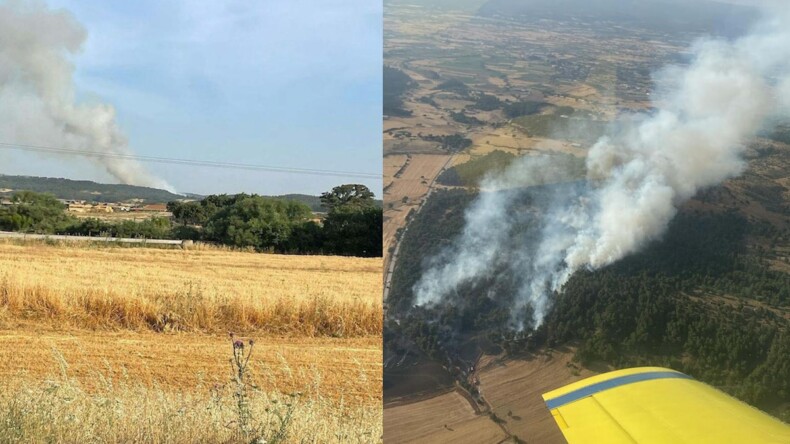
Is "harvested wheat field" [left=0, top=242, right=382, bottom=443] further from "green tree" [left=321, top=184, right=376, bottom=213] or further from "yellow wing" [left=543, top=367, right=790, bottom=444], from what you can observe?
"green tree" [left=321, top=184, right=376, bottom=213]

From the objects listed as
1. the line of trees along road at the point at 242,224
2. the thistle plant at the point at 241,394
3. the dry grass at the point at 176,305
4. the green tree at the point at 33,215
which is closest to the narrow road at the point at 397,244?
the thistle plant at the point at 241,394

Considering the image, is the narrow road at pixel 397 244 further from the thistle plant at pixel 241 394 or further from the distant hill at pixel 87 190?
the distant hill at pixel 87 190

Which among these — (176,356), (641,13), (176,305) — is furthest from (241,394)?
(176,305)

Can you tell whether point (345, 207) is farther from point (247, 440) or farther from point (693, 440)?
point (693, 440)

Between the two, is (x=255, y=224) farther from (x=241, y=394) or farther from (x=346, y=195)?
(x=241, y=394)

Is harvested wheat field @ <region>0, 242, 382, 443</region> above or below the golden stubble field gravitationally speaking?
below

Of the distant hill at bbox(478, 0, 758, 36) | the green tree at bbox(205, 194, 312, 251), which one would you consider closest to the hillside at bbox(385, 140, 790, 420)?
the distant hill at bbox(478, 0, 758, 36)
